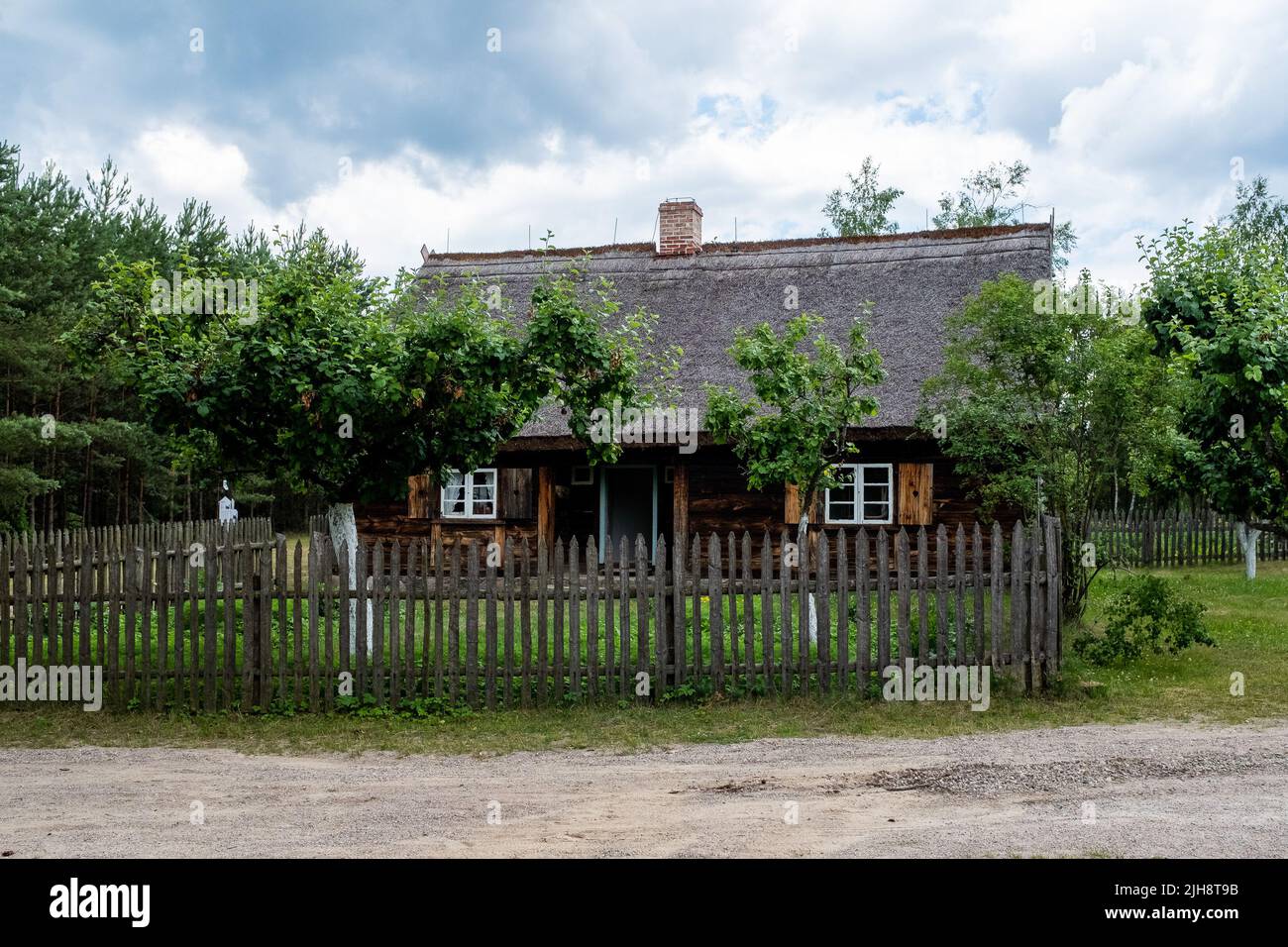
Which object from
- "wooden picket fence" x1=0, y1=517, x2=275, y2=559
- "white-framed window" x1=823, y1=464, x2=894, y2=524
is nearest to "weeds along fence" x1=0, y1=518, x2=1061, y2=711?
"wooden picket fence" x1=0, y1=517, x2=275, y2=559

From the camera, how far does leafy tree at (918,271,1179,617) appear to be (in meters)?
11.7

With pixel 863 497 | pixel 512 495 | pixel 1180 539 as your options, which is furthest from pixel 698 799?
pixel 1180 539

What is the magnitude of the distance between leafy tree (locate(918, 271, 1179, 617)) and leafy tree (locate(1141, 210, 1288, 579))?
79 centimetres

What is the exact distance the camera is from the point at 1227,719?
8789 millimetres

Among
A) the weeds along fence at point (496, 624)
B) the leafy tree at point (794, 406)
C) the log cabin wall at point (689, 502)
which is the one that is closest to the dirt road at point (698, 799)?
the weeds along fence at point (496, 624)

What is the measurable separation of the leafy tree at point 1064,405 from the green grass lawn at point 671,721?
273cm

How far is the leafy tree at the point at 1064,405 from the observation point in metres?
11.7

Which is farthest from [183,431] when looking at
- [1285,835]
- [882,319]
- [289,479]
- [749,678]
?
[882,319]

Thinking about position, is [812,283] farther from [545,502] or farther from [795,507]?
[545,502]

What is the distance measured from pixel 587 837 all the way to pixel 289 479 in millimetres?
5418

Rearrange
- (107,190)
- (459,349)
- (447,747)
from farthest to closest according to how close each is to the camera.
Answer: (107,190) → (459,349) → (447,747)

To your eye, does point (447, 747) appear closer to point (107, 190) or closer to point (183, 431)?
point (183, 431)

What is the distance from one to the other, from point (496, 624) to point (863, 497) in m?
8.98

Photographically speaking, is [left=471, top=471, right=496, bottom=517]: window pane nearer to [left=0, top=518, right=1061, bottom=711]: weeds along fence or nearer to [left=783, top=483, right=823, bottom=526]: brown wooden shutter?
[left=783, top=483, right=823, bottom=526]: brown wooden shutter
